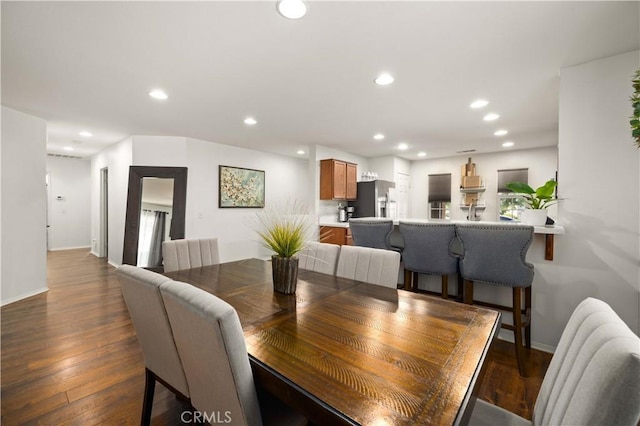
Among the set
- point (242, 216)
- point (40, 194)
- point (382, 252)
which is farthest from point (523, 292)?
point (40, 194)

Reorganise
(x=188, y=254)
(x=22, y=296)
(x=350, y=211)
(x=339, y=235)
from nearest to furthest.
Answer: (x=188, y=254) → (x=22, y=296) → (x=339, y=235) → (x=350, y=211)

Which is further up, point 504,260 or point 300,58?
point 300,58

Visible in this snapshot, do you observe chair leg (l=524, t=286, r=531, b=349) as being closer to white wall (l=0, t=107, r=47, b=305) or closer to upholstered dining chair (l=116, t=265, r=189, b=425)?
upholstered dining chair (l=116, t=265, r=189, b=425)

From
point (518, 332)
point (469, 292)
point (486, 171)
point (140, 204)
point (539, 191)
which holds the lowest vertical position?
point (518, 332)

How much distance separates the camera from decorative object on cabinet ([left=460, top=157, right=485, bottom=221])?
20.5 feet

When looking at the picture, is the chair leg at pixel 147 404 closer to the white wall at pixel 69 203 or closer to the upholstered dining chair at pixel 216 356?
the upholstered dining chair at pixel 216 356

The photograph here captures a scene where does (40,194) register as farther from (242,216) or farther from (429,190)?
(429,190)

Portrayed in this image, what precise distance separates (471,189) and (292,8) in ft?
19.8

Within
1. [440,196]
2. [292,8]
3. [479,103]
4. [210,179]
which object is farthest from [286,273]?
[440,196]

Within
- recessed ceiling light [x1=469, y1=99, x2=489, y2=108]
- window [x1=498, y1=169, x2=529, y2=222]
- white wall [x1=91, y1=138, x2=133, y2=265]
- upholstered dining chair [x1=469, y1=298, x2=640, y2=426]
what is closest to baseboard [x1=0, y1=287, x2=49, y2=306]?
white wall [x1=91, y1=138, x2=133, y2=265]

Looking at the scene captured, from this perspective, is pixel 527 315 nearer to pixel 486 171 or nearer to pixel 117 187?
pixel 486 171

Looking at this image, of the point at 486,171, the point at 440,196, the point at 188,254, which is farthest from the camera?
the point at 440,196

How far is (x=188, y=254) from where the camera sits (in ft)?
8.13

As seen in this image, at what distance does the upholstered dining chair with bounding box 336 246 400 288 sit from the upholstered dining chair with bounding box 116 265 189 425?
1235mm
